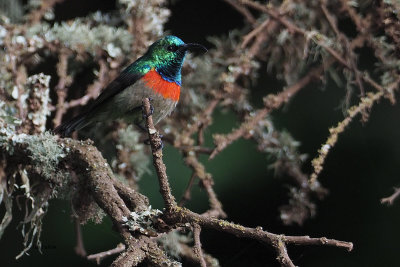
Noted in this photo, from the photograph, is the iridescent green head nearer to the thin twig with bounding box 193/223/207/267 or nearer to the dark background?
the dark background

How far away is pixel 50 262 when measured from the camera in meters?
3.67

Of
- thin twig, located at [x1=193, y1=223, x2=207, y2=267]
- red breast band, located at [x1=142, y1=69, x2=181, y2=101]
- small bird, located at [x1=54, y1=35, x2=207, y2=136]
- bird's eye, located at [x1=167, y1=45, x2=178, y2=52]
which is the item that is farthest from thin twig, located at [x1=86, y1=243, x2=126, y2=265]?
bird's eye, located at [x1=167, y1=45, x2=178, y2=52]

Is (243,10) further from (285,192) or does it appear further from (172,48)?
(285,192)

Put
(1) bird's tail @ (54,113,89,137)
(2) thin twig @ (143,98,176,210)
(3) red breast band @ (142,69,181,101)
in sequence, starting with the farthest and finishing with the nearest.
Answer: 1. (3) red breast band @ (142,69,181,101)
2. (1) bird's tail @ (54,113,89,137)
3. (2) thin twig @ (143,98,176,210)

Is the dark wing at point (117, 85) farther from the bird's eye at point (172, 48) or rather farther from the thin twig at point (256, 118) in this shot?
the thin twig at point (256, 118)

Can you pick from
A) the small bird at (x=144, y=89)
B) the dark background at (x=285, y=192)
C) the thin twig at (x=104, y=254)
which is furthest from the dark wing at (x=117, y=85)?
the thin twig at (x=104, y=254)

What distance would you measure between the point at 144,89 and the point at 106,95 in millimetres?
191

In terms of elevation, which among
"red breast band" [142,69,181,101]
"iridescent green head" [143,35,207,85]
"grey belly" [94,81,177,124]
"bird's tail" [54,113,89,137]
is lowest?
"bird's tail" [54,113,89,137]

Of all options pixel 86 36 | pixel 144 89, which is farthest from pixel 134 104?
pixel 86 36

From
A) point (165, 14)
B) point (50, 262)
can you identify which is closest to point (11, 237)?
point (50, 262)

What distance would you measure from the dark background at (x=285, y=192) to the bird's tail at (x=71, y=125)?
24.5 inches

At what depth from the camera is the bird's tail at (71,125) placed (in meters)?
2.78

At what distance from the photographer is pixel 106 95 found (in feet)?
9.59

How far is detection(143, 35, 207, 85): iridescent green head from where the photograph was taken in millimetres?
3045
